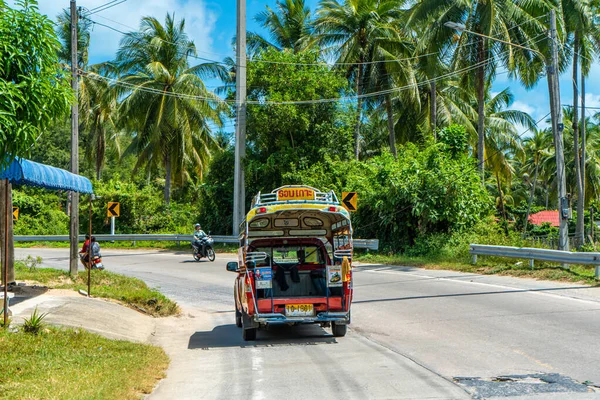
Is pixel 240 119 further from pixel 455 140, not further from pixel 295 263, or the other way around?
pixel 295 263

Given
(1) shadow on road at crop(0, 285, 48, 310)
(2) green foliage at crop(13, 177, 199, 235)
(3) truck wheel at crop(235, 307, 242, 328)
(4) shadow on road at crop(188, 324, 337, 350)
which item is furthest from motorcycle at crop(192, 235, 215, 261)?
(3) truck wheel at crop(235, 307, 242, 328)

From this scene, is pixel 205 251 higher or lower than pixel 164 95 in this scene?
lower

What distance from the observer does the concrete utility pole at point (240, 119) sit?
112 ft

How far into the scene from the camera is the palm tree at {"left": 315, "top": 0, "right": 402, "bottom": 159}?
117ft

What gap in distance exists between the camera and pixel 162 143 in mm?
41688

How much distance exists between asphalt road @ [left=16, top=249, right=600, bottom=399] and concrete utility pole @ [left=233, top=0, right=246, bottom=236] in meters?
16.3

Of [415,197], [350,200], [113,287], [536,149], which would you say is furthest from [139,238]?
[536,149]

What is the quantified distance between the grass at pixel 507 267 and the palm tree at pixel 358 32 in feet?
39.4

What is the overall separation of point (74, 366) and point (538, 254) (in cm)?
1505

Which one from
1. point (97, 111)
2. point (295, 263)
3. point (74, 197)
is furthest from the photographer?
point (97, 111)

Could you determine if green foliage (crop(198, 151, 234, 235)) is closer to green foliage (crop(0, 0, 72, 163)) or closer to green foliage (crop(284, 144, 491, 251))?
green foliage (crop(284, 144, 491, 251))

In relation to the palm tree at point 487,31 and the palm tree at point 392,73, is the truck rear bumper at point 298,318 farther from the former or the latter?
the palm tree at point 392,73

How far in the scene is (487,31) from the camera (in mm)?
29219

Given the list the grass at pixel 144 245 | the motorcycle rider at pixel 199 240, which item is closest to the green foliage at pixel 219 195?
the grass at pixel 144 245
